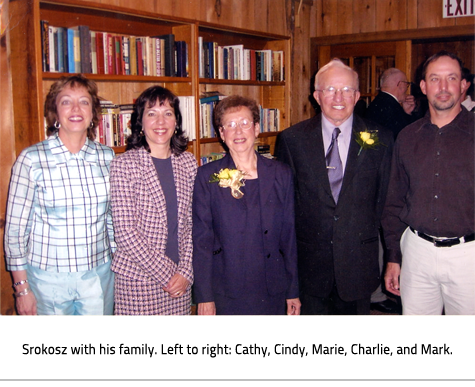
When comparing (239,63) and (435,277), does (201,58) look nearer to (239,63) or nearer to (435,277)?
(239,63)

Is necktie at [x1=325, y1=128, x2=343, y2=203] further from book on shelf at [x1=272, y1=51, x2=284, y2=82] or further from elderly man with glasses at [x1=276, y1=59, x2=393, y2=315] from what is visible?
book on shelf at [x1=272, y1=51, x2=284, y2=82]

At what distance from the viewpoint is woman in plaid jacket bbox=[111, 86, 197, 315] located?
7.41 ft

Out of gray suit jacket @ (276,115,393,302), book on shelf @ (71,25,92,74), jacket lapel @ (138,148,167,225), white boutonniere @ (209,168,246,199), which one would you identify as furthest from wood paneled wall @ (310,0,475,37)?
jacket lapel @ (138,148,167,225)

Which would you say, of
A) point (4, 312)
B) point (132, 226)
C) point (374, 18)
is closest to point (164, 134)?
point (132, 226)

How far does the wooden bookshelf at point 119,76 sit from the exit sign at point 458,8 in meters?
1.46

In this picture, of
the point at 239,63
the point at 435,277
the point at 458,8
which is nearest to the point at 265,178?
the point at 435,277

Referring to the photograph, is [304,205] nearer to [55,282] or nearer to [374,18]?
[55,282]

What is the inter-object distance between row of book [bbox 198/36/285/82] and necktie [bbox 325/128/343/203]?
177 cm

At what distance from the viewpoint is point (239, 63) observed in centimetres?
434

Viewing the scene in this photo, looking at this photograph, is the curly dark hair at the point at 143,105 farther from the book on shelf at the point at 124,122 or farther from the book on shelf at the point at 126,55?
the book on shelf at the point at 126,55

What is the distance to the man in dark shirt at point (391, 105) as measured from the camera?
4.14 metres

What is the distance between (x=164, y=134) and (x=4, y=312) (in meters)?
1.44

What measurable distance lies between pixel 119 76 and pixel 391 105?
2289mm

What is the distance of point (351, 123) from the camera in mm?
2510
